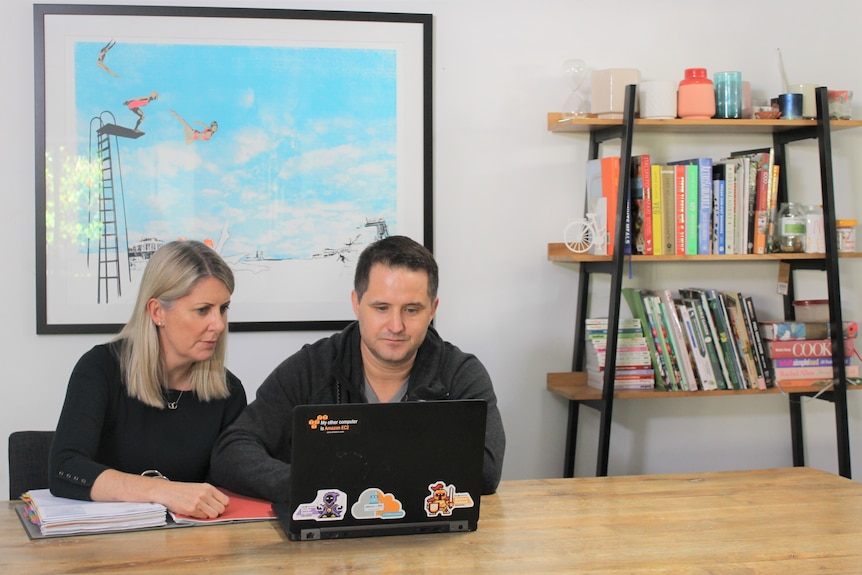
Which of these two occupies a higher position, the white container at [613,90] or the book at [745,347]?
the white container at [613,90]

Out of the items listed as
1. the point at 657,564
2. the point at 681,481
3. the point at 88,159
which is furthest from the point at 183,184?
the point at 657,564

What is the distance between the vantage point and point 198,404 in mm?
2219

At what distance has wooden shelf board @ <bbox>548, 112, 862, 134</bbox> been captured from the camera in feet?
10.2

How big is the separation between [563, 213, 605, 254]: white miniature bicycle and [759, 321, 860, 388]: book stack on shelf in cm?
69

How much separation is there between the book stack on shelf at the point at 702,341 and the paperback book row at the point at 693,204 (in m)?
0.19

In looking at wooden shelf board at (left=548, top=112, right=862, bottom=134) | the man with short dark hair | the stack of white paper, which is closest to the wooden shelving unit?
wooden shelf board at (left=548, top=112, right=862, bottom=134)

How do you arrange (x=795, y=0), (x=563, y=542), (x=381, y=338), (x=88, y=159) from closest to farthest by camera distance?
(x=563, y=542)
(x=381, y=338)
(x=88, y=159)
(x=795, y=0)

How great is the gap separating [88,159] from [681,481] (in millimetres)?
2053

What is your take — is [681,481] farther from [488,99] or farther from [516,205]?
[488,99]

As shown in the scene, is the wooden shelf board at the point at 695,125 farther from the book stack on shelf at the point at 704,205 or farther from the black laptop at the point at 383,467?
the black laptop at the point at 383,467

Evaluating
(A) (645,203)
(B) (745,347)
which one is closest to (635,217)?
(A) (645,203)

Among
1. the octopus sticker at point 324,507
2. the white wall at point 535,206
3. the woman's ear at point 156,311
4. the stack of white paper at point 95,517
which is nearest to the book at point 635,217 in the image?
the white wall at point 535,206

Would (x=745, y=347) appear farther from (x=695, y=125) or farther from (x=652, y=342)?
(x=695, y=125)

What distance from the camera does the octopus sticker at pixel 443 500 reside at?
169 cm
